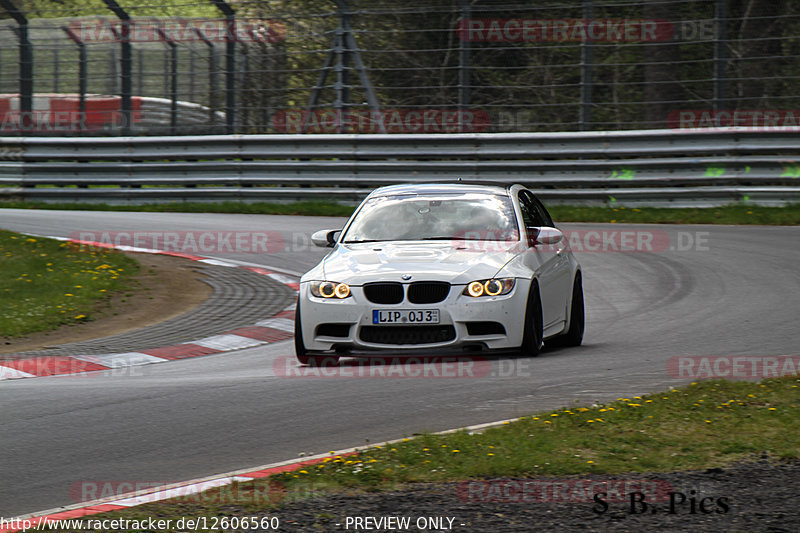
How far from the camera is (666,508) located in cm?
455

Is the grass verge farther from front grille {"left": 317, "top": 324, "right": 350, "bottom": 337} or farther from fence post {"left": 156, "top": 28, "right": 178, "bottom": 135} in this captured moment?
fence post {"left": 156, "top": 28, "right": 178, "bottom": 135}

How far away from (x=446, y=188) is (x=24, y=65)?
14113 millimetres

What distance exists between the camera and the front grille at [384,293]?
8.02 m

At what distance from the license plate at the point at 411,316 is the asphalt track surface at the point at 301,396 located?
1.48 feet

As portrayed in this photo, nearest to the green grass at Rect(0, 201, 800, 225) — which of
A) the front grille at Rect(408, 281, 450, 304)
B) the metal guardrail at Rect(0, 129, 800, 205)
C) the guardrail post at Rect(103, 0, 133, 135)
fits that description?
the metal guardrail at Rect(0, 129, 800, 205)

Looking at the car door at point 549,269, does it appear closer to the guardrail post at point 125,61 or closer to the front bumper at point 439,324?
the front bumper at point 439,324

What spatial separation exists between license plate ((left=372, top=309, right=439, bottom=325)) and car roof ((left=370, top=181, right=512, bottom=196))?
1.77 meters

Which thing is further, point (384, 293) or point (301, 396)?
point (384, 293)

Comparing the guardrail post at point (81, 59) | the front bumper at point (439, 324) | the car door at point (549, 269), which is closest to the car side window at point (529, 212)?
the car door at point (549, 269)

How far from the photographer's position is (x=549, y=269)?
881 cm

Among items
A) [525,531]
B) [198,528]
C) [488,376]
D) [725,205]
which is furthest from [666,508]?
[725,205]

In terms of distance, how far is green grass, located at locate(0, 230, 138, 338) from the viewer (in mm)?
10875

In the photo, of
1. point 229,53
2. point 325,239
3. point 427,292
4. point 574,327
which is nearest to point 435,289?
point 427,292

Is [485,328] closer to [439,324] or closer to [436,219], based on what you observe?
[439,324]
